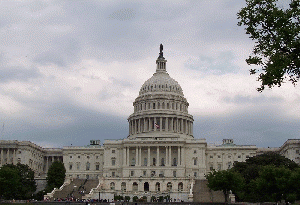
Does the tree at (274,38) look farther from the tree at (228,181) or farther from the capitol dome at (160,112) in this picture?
the capitol dome at (160,112)

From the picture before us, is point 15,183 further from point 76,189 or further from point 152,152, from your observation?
point 152,152

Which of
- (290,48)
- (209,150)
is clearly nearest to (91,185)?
(209,150)

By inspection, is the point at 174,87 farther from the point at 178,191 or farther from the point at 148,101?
the point at 178,191

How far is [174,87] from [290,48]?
138054 mm

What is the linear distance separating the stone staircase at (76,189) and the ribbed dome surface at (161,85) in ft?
153

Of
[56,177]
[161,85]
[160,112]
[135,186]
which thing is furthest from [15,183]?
[161,85]

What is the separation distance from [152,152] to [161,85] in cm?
3020

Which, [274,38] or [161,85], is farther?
[161,85]

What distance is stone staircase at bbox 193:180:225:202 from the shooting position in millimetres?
114188

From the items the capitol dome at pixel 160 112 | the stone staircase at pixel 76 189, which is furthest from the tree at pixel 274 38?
the capitol dome at pixel 160 112

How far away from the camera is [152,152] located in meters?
154

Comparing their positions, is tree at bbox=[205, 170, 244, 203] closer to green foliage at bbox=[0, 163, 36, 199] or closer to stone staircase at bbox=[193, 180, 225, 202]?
stone staircase at bbox=[193, 180, 225, 202]

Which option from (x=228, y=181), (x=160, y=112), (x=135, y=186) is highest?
(x=160, y=112)

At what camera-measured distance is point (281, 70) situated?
38469 millimetres
